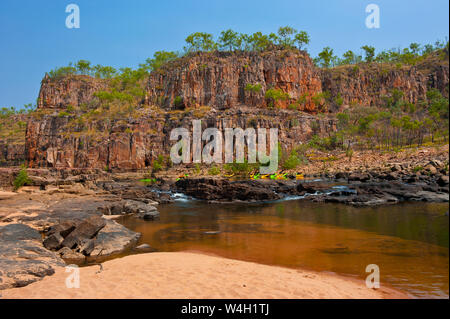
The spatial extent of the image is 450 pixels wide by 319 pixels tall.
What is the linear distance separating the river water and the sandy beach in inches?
44.4

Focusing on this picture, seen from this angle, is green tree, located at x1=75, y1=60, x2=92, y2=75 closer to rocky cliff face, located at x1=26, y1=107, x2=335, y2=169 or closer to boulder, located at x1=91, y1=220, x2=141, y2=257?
rocky cliff face, located at x1=26, y1=107, x2=335, y2=169

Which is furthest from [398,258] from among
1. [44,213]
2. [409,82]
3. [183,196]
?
[409,82]

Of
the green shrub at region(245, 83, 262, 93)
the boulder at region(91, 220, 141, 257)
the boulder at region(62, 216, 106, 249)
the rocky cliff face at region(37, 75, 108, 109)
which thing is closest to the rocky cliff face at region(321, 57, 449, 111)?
the green shrub at region(245, 83, 262, 93)

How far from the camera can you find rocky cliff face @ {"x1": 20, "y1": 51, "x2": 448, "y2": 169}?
3105 inches

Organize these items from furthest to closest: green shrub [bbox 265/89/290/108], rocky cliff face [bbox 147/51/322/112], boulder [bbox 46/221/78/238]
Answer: rocky cliff face [bbox 147/51/322/112] → green shrub [bbox 265/89/290/108] → boulder [bbox 46/221/78/238]

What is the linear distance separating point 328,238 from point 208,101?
286 ft

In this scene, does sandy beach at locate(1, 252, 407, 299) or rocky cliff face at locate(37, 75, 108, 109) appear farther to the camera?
rocky cliff face at locate(37, 75, 108, 109)

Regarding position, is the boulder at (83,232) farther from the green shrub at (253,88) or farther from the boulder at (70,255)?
the green shrub at (253,88)

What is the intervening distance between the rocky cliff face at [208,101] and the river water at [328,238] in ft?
200

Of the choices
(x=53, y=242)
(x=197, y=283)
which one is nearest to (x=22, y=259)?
(x=53, y=242)

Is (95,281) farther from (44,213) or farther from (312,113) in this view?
(312,113)

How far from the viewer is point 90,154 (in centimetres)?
7812

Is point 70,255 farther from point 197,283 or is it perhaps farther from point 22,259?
point 197,283
